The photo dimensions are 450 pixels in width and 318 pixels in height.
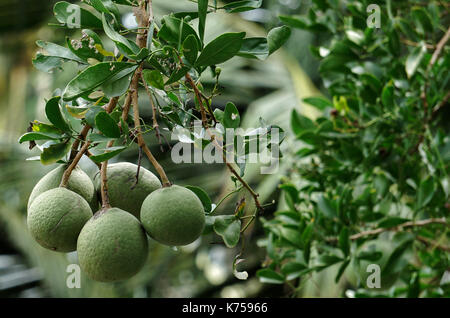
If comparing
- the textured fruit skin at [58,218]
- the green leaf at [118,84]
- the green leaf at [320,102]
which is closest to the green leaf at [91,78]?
the green leaf at [118,84]

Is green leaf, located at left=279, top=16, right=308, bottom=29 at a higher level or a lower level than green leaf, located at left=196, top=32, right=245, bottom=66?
lower

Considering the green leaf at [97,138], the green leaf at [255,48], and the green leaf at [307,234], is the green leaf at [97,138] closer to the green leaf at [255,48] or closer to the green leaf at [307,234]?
the green leaf at [255,48]

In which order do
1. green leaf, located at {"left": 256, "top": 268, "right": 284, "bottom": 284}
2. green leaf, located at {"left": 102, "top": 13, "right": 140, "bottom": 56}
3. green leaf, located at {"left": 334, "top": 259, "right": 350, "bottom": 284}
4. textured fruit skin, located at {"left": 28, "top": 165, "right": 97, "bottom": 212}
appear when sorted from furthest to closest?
1. green leaf, located at {"left": 256, "top": 268, "right": 284, "bottom": 284}
2. green leaf, located at {"left": 334, "top": 259, "right": 350, "bottom": 284}
3. textured fruit skin, located at {"left": 28, "top": 165, "right": 97, "bottom": 212}
4. green leaf, located at {"left": 102, "top": 13, "right": 140, "bottom": 56}

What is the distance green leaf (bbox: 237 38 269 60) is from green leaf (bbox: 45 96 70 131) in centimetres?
18

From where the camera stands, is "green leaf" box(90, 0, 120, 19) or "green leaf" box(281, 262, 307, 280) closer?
"green leaf" box(90, 0, 120, 19)

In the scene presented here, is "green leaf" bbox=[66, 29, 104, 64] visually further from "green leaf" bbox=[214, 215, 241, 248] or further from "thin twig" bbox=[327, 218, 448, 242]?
"thin twig" bbox=[327, 218, 448, 242]

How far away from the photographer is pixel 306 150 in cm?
110

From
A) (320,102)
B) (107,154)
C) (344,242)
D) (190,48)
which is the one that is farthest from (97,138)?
(320,102)

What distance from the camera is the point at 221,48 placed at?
1.48ft

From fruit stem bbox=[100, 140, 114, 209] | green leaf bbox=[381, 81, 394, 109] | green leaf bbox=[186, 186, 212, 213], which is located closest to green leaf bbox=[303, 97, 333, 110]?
green leaf bbox=[381, 81, 394, 109]

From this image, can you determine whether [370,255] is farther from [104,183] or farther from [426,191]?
[104,183]

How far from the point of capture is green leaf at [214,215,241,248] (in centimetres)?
52

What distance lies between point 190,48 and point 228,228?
191 millimetres
